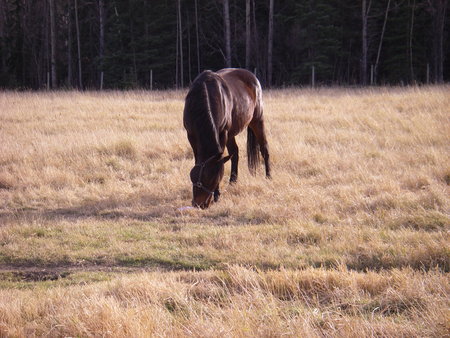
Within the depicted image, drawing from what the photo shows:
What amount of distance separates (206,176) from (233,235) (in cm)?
101

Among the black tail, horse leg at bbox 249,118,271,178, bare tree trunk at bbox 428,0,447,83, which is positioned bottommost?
the black tail

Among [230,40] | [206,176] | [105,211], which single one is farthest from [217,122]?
[230,40]

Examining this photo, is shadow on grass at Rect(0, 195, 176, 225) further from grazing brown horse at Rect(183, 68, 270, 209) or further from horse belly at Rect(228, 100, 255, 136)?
horse belly at Rect(228, 100, 255, 136)

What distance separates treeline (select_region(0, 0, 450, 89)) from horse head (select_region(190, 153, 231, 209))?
66.8 feet

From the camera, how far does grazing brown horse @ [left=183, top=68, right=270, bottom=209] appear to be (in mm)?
5953

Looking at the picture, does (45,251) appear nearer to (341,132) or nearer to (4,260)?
(4,260)

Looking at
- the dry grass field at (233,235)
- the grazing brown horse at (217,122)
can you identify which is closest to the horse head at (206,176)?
the grazing brown horse at (217,122)

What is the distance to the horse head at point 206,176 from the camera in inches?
232

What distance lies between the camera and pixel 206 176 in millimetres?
5895

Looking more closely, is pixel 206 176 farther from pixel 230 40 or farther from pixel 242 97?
pixel 230 40

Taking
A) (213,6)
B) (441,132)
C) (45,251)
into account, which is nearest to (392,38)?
(213,6)

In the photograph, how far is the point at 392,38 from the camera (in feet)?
92.4

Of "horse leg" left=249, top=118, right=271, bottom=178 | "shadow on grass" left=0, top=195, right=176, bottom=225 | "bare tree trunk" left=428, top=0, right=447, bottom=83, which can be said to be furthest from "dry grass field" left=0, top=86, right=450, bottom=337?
"bare tree trunk" left=428, top=0, right=447, bottom=83

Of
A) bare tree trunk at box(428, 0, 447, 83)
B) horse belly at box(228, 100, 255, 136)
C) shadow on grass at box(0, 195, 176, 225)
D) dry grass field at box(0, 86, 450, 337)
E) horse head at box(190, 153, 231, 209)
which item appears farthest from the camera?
bare tree trunk at box(428, 0, 447, 83)
